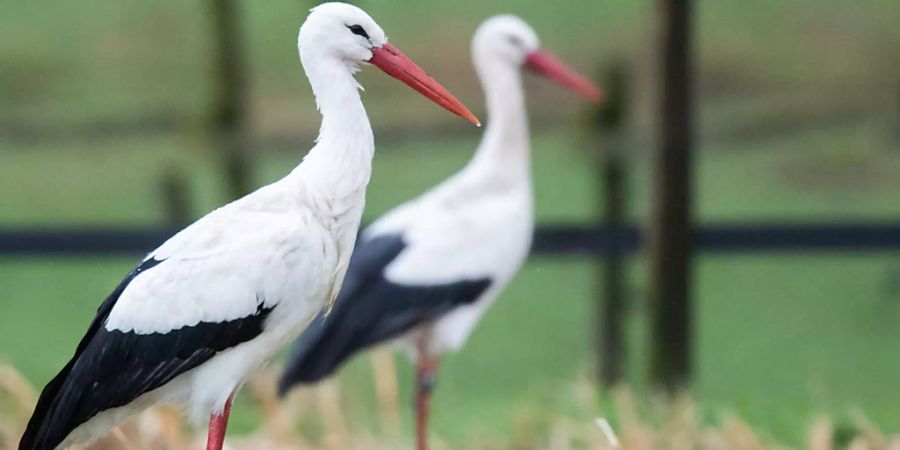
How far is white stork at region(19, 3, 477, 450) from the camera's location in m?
1.42

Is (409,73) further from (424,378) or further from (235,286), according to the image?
(424,378)

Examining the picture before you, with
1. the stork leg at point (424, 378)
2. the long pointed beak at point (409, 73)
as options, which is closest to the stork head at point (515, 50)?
the stork leg at point (424, 378)

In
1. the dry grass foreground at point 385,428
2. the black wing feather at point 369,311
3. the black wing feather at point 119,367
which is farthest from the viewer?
the black wing feather at point 369,311

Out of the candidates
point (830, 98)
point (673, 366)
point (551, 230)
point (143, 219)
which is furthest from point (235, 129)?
point (830, 98)

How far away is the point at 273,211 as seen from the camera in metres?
1.45

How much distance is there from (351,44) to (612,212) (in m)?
1.48

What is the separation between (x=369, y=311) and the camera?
2.25 m

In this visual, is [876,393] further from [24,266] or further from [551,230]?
[24,266]

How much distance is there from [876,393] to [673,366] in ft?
2.24

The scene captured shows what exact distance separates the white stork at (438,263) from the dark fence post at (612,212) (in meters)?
0.46

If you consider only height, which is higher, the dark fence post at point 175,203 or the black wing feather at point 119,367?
the black wing feather at point 119,367

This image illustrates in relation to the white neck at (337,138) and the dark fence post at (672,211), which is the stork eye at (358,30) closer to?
the white neck at (337,138)

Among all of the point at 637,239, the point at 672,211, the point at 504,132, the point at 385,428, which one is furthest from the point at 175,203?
the point at 672,211

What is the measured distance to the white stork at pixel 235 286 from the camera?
4.67 feet
